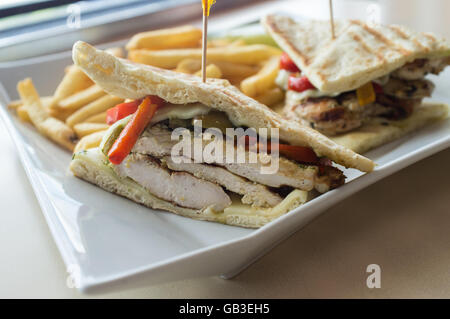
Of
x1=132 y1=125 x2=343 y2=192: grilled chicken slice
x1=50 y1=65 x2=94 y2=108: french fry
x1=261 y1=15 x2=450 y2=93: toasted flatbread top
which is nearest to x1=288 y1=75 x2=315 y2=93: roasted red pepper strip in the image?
x1=261 y1=15 x2=450 y2=93: toasted flatbread top

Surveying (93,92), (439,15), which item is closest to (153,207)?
(93,92)

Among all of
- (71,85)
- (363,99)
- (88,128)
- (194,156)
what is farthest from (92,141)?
(363,99)

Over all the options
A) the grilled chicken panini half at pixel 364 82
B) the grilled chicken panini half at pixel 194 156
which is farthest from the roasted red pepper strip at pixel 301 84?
the grilled chicken panini half at pixel 194 156

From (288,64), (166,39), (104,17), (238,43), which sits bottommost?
(288,64)

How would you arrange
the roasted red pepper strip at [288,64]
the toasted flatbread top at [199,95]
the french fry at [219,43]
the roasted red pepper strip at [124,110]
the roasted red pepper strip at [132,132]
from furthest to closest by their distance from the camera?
the french fry at [219,43] → the roasted red pepper strip at [288,64] → the roasted red pepper strip at [124,110] → the roasted red pepper strip at [132,132] → the toasted flatbread top at [199,95]

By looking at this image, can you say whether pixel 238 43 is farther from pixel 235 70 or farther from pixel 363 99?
pixel 363 99

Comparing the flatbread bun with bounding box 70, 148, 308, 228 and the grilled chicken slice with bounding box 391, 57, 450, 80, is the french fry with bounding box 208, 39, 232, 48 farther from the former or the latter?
the flatbread bun with bounding box 70, 148, 308, 228

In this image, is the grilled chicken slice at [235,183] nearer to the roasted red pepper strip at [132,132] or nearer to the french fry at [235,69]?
the roasted red pepper strip at [132,132]
